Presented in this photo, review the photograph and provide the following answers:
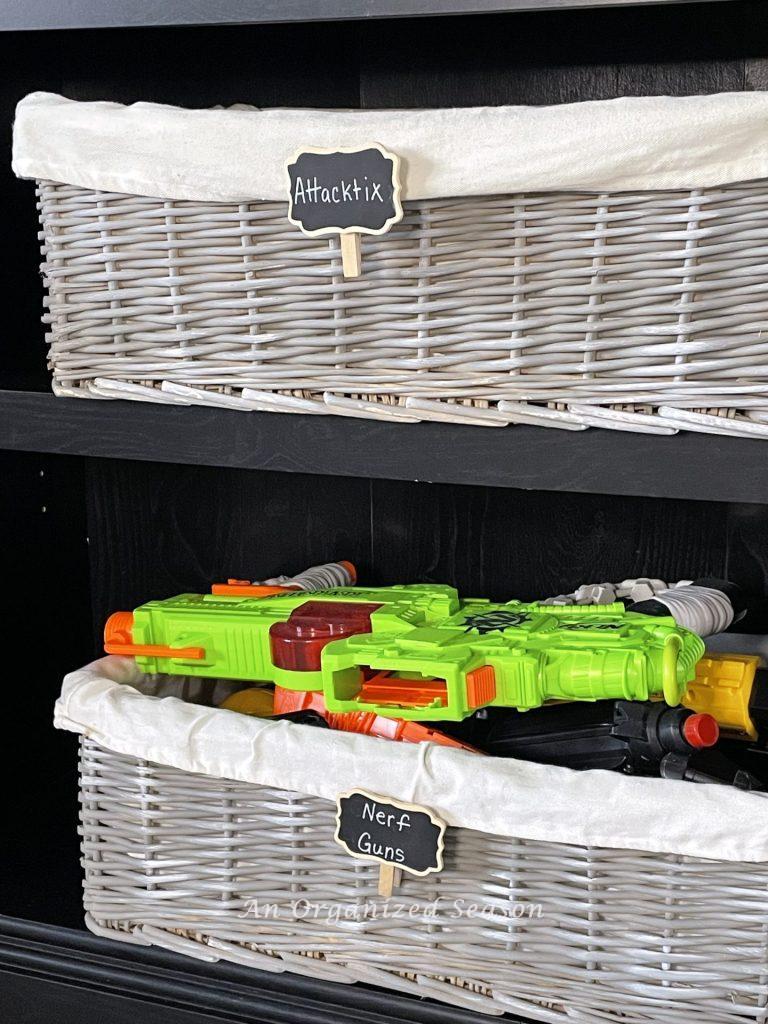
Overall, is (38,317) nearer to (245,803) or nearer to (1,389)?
(1,389)

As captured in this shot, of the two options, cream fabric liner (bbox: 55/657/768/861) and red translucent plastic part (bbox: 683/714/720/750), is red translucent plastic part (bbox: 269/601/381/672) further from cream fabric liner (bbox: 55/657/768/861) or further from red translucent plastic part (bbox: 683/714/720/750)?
red translucent plastic part (bbox: 683/714/720/750)

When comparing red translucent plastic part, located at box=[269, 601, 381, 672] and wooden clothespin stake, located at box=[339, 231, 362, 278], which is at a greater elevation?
wooden clothespin stake, located at box=[339, 231, 362, 278]

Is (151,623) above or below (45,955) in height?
above

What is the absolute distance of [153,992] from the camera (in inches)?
38.3

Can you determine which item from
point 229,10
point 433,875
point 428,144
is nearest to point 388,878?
point 433,875

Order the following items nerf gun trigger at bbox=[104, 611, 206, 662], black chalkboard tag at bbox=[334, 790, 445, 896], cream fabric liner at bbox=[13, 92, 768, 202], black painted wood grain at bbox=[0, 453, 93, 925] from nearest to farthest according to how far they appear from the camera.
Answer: cream fabric liner at bbox=[13, 92, 768, 202] < black chalkboard tag at bbox=[334, 790, 445, 896] < nerf gun trigger at bbox=[104, 611, 206, 662] < black painted wood grain at bbox=[0, 453, 93, 925]

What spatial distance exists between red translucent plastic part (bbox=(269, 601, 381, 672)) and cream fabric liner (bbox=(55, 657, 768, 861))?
5 centimetres

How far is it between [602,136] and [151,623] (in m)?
0.51

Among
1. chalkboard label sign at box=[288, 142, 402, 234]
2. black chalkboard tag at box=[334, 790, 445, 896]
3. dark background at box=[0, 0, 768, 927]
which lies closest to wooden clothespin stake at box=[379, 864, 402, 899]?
black chalkboard tag at box=[334, 790, 445, 896]

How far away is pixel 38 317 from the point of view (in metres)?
1.13

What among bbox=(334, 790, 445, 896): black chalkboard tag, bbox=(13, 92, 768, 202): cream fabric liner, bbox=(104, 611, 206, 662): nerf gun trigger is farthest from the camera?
bbox=(104, 611, 206, 662): nerf gun trigger

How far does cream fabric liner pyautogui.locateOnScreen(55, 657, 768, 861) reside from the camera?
31.2 inches

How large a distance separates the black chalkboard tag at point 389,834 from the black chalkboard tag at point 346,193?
36 cm

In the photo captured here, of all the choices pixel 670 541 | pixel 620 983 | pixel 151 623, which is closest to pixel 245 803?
pixel 151 623
